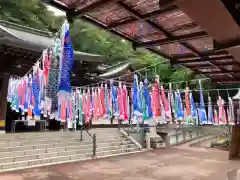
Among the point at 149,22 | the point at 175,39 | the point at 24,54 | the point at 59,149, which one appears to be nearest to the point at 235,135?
the point at 59,149

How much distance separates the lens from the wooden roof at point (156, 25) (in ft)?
9.09

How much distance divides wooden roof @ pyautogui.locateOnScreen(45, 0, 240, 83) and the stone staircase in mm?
8754

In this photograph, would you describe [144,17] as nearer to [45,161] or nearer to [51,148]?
[45,161]

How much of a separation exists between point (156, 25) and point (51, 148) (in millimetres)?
10855

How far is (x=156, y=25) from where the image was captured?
3.34 metres

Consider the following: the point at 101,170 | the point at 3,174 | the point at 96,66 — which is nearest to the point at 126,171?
the point at 101,170

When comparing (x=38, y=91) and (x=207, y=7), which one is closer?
(x=207, y=7)

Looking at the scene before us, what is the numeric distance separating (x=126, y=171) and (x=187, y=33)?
7561 millimetres

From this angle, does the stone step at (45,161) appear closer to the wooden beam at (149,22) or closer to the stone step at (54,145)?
the stone step at (54,145)

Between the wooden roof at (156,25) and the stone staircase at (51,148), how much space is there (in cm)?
875

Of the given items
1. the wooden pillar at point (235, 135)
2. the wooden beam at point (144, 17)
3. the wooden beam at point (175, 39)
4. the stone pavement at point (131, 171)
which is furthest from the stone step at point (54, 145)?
the wooden beam at point (144, 17)

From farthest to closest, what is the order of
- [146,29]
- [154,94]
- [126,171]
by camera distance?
[154,94] < [126,171] < [146,29]

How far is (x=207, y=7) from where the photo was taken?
2.16 m

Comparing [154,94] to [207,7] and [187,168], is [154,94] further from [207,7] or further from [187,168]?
[207,7]
